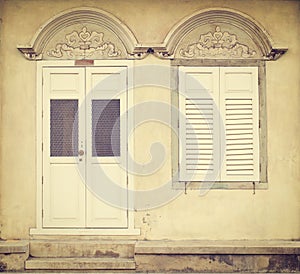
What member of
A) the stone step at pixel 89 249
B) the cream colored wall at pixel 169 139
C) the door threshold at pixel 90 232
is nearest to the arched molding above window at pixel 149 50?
the cream colored wall at pixel 169 139

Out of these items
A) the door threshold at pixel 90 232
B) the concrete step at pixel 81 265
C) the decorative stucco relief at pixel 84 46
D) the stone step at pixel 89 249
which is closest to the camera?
the concrete step at pixel 81 265

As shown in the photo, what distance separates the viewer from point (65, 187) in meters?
7.36

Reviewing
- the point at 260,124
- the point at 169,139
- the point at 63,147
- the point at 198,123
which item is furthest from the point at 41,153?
the point at 260,124

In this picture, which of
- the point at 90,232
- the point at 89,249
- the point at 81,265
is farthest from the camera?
the point at 90,232

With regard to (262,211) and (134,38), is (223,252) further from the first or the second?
(134,38)

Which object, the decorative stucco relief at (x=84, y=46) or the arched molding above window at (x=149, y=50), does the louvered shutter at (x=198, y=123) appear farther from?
the decorative stucco relief at (x=84, y=46)

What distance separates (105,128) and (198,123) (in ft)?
3.82

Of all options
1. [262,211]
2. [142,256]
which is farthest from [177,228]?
[262,211]

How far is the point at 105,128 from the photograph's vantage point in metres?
7.39

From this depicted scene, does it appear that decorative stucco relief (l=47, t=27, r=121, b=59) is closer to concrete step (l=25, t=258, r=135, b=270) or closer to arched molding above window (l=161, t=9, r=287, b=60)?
arched molding above window (l=161, t=9, r=287, b=60)

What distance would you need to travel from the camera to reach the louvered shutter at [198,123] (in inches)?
290

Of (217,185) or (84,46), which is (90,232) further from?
(84,46)

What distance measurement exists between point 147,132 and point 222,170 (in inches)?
41.2

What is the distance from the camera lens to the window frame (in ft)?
24.1
